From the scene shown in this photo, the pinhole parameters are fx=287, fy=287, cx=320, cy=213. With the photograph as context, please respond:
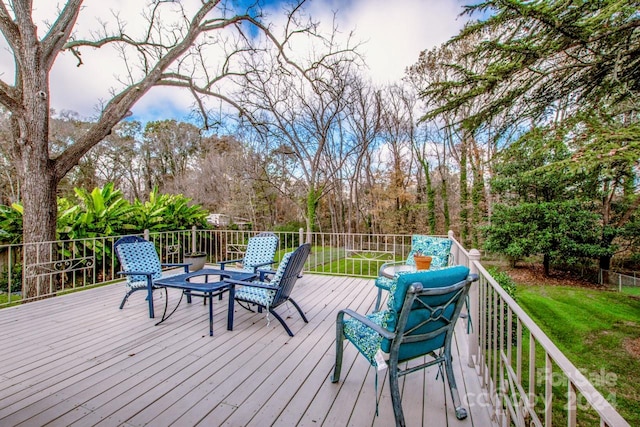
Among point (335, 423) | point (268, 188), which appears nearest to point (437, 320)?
point (335, 423)

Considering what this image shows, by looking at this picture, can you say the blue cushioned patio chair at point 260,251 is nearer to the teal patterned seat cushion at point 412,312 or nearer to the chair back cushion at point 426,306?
the teal patterned seat cushion at point 412,312

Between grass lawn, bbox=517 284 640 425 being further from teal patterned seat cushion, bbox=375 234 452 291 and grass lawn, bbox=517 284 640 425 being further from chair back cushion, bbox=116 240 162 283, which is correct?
chair back cushion, bbox=116 240 162 283

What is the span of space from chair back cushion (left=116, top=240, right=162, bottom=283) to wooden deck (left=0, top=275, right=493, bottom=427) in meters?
0.61

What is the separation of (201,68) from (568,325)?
1030cm

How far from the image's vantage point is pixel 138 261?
4.09 m

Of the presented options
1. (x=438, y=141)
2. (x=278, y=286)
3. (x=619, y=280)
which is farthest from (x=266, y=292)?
(x=438, y=141)

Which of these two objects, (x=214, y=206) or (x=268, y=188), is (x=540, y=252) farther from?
(x=214, y=206)

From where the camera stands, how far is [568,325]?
602 centimetres

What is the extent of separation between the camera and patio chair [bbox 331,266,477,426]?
5.41ft

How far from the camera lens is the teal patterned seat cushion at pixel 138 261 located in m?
3.86

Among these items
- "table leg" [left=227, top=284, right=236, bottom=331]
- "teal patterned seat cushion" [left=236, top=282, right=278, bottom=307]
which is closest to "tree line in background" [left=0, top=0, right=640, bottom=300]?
"teal patterned seat cushion" [left=236, top=282, right=278, bottom=307]

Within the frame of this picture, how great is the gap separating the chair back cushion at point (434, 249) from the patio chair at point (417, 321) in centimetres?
211

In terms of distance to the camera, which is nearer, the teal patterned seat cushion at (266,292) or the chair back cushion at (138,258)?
the teal patterned seat cushion at (266,292)

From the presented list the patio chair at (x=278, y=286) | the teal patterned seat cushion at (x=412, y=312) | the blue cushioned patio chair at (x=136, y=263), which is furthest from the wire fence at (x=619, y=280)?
the blue cushioned patio chair at (x=136, y=263)
